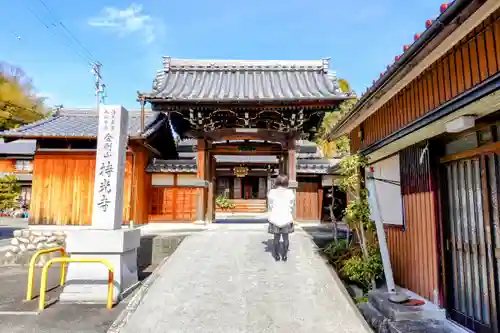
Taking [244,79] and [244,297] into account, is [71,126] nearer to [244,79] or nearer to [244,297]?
[244,79]

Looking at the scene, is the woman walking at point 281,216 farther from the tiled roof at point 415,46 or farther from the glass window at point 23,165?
the glass window at point 23,165

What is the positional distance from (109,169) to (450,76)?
5.74 metres

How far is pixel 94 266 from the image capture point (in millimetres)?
5793

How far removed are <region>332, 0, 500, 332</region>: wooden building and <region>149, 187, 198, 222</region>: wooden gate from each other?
1042 cm

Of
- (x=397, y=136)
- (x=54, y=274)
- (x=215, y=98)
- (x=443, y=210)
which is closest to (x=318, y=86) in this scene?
(x=215, y=98)

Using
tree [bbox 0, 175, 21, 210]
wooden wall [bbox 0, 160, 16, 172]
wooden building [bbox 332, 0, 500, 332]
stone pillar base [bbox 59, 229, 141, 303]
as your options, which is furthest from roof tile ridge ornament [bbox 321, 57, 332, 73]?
wooden wall [bbox 0, 160, 16, 172]

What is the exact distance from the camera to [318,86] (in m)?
11.7

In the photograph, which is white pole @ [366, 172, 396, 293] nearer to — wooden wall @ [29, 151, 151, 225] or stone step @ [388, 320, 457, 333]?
stone step @ [388, 320, 457, 333]

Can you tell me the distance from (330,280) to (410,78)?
352cm

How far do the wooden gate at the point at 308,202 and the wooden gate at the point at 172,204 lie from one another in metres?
6.50

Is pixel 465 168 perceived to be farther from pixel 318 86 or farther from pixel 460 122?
pixel 318 86

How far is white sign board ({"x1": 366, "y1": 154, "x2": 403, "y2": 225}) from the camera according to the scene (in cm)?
630

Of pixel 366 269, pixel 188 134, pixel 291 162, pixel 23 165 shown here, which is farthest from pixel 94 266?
pixel 23 165

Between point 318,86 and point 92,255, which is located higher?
point 318,86
